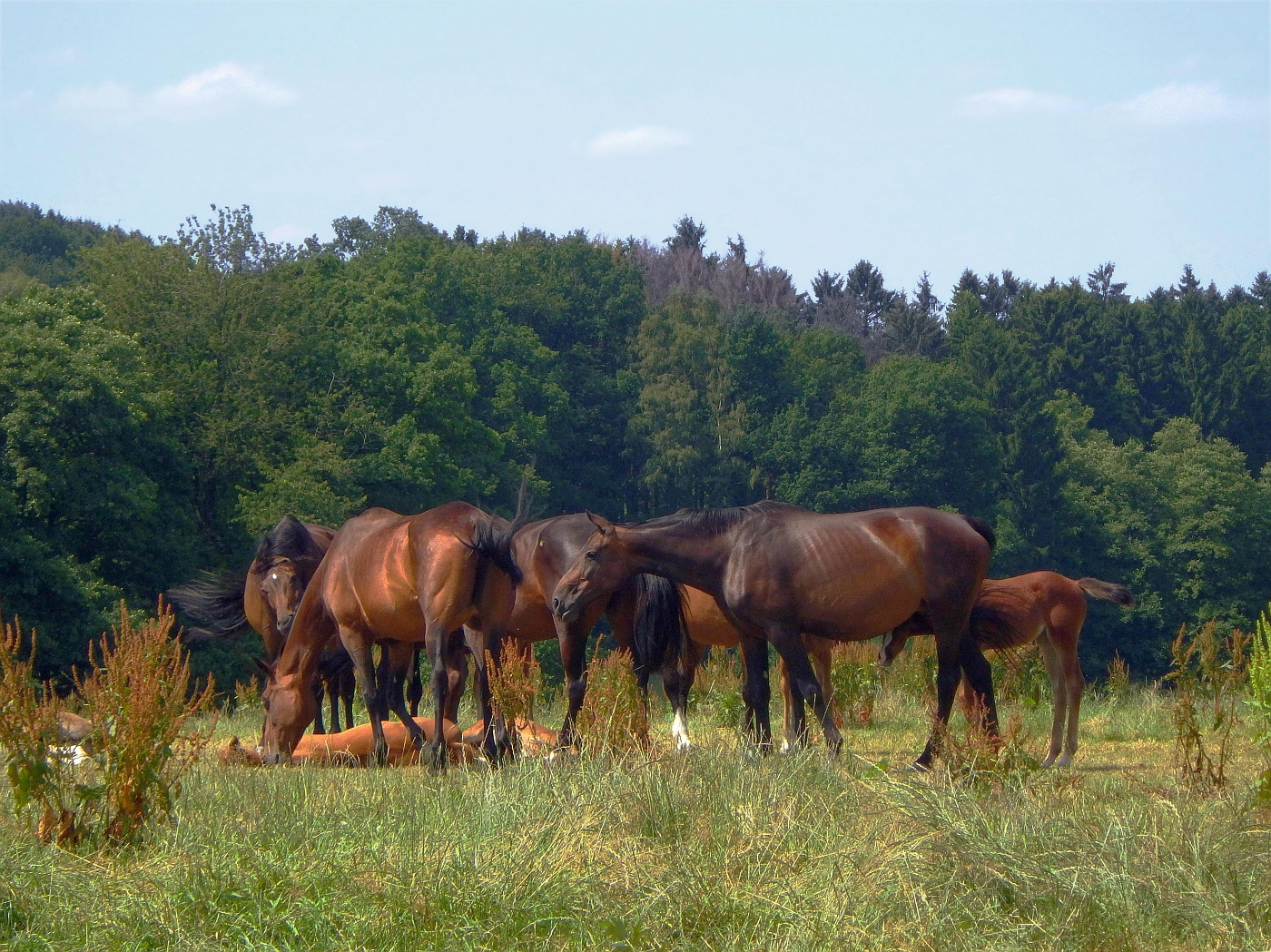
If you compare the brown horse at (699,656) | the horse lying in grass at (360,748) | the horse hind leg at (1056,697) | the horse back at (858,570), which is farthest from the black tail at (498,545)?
the horse hind leg at (1056,697)

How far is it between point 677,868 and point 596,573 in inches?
167

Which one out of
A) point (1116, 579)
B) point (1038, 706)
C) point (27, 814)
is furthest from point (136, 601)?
point (1116, 579)

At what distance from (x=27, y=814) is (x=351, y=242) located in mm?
79186

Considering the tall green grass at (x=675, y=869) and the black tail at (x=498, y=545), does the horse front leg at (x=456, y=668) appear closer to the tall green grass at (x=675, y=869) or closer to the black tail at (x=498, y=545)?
the black tail at (x=498, y=545)

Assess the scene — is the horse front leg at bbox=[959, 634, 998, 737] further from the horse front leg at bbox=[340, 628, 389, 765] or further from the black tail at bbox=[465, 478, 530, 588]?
the horse front leg at bbox=[340, 628, 389, 765]

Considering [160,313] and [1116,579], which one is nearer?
[160,313]

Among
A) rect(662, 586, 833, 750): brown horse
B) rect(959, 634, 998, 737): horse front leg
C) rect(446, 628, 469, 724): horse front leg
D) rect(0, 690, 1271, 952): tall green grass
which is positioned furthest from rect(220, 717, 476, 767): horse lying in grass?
rect(959, 634, 998, 737): horse front leg

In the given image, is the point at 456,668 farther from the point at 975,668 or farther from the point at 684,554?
the point at 975,668

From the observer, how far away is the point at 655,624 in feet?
34.8

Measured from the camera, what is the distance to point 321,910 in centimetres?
568

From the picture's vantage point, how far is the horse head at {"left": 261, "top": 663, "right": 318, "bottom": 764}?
10242 mm

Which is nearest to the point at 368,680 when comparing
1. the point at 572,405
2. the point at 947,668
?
the point at 947,668

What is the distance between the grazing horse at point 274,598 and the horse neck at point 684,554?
2963 mm

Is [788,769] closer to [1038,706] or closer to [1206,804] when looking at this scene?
[1206,804]
